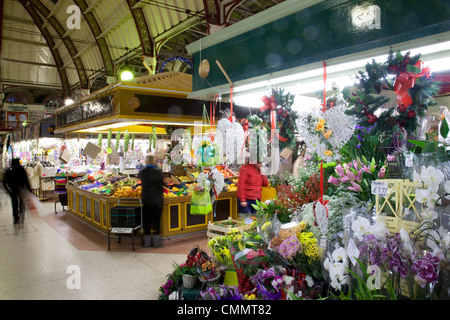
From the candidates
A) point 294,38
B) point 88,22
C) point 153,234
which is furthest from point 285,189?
point 88,22

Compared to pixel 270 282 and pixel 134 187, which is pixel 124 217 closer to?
pixel 134 187

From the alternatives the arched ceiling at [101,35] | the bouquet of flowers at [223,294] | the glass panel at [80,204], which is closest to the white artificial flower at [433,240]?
the bouquet of flowers at [223,294]

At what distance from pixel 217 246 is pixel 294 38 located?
2082 millimetres

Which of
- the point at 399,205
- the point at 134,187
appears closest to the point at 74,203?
the point at 134,187

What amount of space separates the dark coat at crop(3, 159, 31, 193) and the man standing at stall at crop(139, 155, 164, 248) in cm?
297

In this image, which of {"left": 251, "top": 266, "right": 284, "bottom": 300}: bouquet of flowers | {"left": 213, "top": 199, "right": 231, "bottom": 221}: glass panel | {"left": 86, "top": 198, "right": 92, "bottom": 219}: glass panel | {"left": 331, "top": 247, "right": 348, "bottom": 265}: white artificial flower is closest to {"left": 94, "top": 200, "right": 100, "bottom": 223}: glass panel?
{"left": 86, "top": 198, "right": 92, "bottom": 219}: glass panel

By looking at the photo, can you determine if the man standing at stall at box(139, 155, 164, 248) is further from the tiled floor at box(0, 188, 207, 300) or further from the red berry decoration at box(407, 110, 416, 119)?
the red berry decoration at box(407, 110, 416, 119)

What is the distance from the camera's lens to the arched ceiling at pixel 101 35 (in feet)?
31.9

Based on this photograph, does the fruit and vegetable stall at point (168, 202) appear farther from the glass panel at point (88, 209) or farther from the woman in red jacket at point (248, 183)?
the woman in red jacket at point (248, 183)

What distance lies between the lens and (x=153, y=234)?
6027mm

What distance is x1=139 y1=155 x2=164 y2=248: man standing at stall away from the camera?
5.71 metres

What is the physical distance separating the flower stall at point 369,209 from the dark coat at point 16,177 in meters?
6.05

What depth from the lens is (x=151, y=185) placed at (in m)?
5.74

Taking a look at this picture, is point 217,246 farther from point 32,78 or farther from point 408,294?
point 32,78
